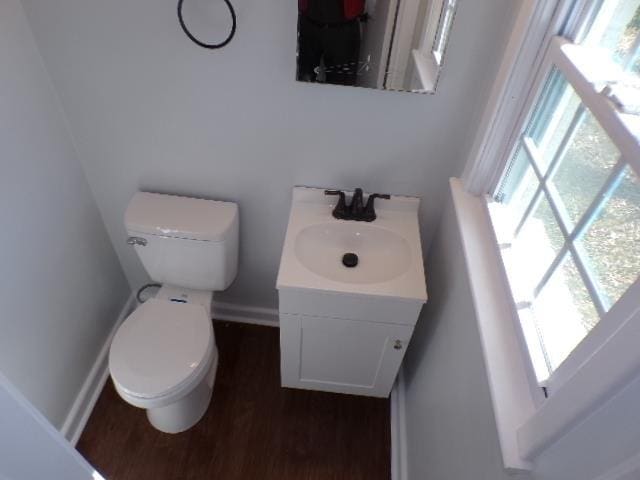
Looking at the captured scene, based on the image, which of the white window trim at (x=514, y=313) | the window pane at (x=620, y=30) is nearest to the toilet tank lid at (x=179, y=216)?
the white window trim at (x=514, y=313)

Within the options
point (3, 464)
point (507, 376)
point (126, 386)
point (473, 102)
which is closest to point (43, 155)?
point (126, 386)

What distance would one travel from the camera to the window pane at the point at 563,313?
825 millimetres

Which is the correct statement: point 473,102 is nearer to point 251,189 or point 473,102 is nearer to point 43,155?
point 251,189

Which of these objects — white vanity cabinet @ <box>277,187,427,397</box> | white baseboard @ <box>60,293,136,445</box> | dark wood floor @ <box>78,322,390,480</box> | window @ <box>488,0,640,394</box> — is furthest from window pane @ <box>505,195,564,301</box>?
white baseboard @ <box>60,293,136,445</box>

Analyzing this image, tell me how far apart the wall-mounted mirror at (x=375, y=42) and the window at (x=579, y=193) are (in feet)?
1.04

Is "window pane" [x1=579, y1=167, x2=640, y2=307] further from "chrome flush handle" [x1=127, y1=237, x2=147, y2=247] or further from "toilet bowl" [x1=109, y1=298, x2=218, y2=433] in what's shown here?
"chrome flush handle" [x1=127, y1=237, x2=147, y2=247]

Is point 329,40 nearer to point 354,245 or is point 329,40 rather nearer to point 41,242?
point 354,245

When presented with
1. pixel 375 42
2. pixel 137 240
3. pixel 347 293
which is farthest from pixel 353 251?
pixel 137 240

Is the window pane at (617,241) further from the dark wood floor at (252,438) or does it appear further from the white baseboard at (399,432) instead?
the dark wood floor at (252,438)

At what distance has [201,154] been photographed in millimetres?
1512

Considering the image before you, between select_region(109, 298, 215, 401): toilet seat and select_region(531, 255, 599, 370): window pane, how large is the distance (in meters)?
1.11

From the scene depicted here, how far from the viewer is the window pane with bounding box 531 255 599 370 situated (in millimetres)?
825

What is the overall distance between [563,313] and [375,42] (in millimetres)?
861

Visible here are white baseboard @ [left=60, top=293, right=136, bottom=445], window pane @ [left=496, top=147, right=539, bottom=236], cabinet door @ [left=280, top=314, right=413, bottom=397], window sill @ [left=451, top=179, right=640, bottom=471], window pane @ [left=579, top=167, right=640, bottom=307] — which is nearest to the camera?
window sill @ [left=451, top=179, right=640, bottom=471]
